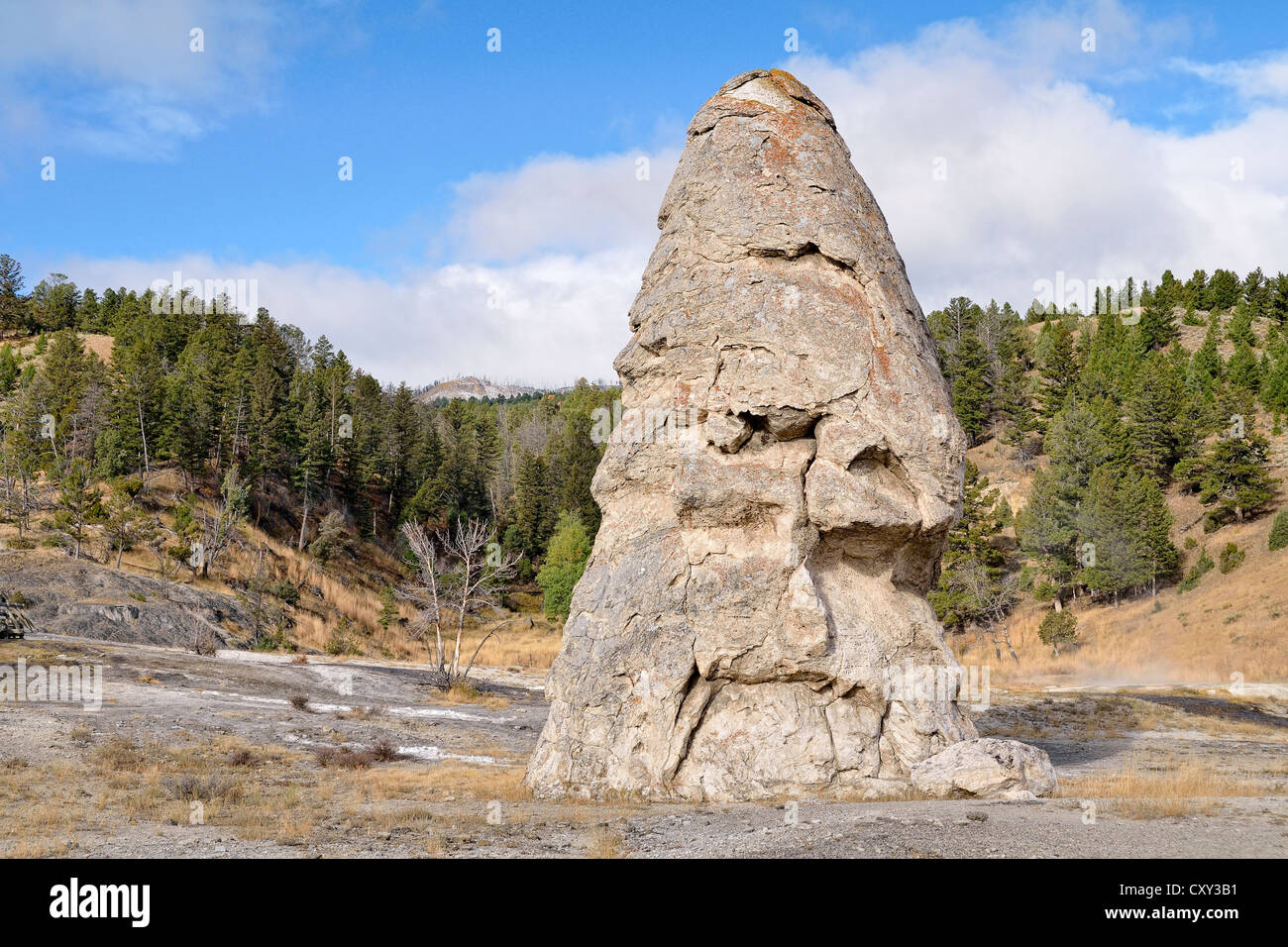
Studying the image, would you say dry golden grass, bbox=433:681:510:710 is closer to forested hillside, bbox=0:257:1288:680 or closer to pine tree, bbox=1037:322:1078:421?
forested hillside, bbox=0:257:1288:680

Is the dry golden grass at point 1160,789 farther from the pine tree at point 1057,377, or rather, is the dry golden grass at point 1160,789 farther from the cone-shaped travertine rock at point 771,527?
the pine tree at point 1057,377

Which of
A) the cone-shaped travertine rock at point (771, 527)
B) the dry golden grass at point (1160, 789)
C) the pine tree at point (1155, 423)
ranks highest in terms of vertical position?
the pine tree at point (1155, 423)

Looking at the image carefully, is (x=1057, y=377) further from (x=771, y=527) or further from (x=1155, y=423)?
(x=771, y=527)

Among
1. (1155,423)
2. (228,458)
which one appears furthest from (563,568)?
(1155,423)

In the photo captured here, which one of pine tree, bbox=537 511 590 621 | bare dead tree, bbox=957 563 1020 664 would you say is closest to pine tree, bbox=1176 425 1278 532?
bare dead tree, bbox=957 563 1020 664

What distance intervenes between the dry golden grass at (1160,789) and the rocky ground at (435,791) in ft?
0.19

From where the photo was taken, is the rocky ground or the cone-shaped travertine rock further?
the cone-shaped travertine rock

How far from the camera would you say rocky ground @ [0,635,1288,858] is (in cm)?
1061

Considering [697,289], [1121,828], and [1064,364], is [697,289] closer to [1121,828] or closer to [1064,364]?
[1121,828]

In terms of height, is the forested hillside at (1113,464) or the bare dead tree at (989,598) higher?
the forested hillside at (1113,464)

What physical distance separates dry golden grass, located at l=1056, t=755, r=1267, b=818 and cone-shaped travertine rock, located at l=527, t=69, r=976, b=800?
206 cm

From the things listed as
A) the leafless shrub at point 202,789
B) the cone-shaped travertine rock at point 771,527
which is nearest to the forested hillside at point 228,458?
the leafless shrub at point 202,789

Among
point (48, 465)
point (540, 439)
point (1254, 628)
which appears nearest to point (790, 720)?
point (1254, 628)

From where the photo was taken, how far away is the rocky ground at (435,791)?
10.6 meters
